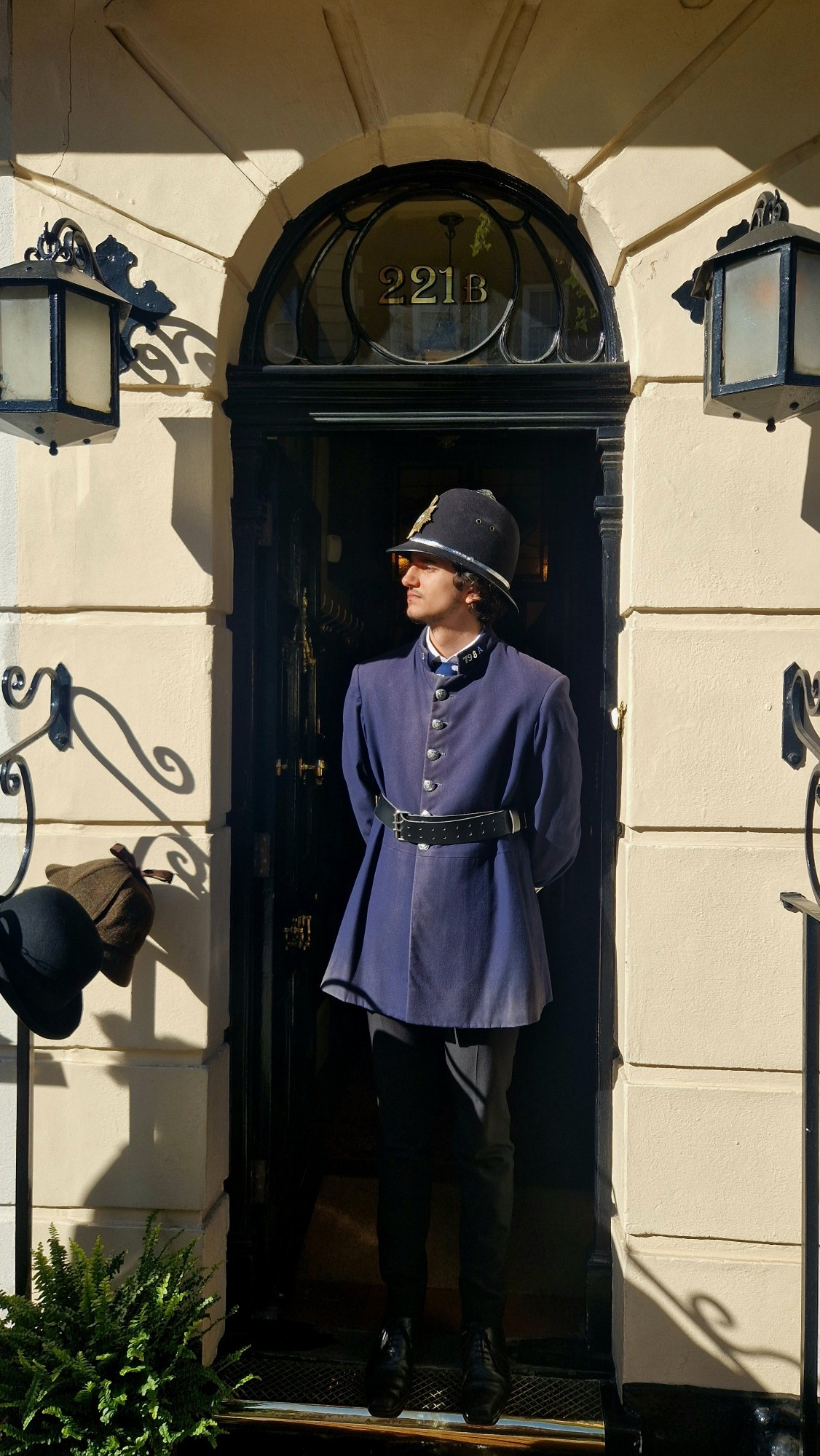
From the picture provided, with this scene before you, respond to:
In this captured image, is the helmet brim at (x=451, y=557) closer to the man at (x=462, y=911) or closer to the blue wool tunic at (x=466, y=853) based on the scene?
the man at (x=462, y=911)

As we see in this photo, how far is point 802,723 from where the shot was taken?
2.83 meters

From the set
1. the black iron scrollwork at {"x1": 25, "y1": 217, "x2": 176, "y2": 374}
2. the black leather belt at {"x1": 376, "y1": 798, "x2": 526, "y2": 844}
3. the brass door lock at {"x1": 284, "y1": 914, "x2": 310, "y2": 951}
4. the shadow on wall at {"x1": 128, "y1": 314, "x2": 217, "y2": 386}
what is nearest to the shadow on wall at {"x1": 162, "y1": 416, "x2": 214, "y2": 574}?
the shadow on wall at {"x1": 128, "y1": 314, "x2": 217, "y2": 386}

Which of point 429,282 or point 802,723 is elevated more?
point 429,282

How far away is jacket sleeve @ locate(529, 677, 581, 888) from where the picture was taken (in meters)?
2.97

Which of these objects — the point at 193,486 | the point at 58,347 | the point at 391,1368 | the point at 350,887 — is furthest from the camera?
the point at 350,887

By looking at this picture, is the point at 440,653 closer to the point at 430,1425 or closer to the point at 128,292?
the point at 128,292

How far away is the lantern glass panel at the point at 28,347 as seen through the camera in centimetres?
268

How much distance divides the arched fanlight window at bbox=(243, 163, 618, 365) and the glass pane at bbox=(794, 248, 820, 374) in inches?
29.2

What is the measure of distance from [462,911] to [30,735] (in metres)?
1.37

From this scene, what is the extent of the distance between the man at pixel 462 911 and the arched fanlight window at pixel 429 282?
529 mm

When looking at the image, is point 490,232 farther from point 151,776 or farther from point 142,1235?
point 142,1235

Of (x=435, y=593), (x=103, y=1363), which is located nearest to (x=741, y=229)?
(x=435, y=593)

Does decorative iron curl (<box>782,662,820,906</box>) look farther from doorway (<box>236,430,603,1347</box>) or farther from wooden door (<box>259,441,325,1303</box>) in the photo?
wooden door (<box>259,441,325,1303</box>)

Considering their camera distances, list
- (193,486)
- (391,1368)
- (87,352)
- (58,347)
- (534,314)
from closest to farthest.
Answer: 1. (58,347)
2. (87,352)
3. (391,1368)
4. (193,486)
5. (534,314)
